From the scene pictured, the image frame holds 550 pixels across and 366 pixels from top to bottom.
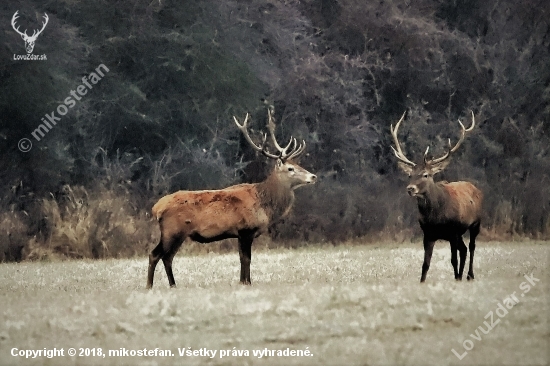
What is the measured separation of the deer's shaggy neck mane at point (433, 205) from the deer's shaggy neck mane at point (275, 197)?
1.97 meters

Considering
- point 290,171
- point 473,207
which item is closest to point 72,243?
point 290,171

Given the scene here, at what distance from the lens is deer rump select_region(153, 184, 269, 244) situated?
661 inches

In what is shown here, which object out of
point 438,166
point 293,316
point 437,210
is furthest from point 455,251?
point 293,316

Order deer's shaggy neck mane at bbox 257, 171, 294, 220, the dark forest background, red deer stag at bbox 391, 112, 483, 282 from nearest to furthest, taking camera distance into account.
A: red deer stag at bbox 391, 112, 483, 282
deer's shaggy neck mane at bbox 257, 171, 294, 220
the dark forest background

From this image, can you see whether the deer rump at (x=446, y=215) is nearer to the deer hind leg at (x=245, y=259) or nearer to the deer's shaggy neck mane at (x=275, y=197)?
the deer's shaggy neck mane at (x=275, y=197)

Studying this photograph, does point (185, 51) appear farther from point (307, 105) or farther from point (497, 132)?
point (497, 132)

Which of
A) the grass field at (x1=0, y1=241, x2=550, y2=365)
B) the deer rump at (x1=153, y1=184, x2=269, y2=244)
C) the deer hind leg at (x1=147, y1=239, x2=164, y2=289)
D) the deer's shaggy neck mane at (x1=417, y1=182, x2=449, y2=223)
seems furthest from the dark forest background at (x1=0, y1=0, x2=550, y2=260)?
the deer's shaggy neck mane at (x1=417, y1=182, x2=449, y2=223)

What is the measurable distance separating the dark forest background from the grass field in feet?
25.0

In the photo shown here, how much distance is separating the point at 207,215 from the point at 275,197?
1166mm

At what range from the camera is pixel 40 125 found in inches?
1144

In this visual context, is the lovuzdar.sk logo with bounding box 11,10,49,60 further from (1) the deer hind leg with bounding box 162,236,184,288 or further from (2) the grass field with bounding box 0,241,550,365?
(1) the deer hind leg with bounding box 162,236,184,288

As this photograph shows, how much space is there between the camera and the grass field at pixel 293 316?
36.8ft

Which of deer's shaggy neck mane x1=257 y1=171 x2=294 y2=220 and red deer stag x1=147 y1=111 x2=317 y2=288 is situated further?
deer's shaggy neck mane x1=257 y1=171 x2=294 y2=220

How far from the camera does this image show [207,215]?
16875mm
